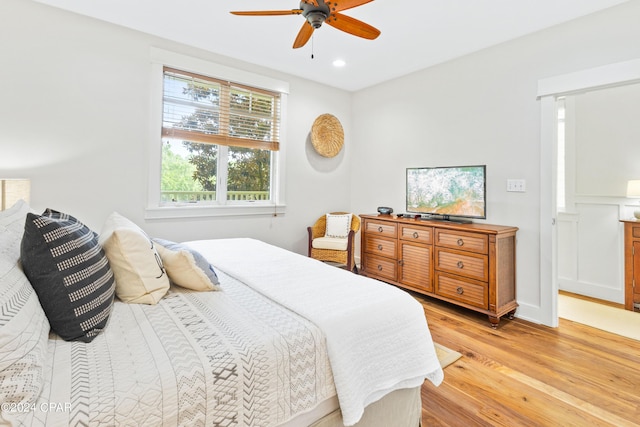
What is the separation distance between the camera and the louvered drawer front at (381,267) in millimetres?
3514

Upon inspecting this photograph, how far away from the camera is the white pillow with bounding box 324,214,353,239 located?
4000mm

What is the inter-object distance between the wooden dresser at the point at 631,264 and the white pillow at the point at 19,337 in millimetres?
4410

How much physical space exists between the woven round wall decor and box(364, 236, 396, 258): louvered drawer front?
1351mm

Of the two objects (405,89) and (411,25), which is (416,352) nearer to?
(411,25)

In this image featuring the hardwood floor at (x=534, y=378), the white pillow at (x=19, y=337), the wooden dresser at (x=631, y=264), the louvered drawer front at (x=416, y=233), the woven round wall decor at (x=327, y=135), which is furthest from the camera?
the woven round wall decor at (x=327, y=135)

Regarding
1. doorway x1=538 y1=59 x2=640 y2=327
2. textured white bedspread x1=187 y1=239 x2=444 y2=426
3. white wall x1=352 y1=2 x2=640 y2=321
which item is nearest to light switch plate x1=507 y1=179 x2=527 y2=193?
white wall x1=352 y1=2 x2=640 y2=321

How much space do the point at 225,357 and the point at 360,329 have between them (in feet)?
1.70

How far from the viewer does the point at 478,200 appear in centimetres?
307

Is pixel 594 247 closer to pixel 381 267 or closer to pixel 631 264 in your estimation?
pixel 631 264

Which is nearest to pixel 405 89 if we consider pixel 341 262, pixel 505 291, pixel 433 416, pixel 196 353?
pixel 341 262

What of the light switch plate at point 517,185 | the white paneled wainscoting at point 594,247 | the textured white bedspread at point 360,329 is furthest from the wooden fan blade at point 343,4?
the white paneled wainscoting at point 594,247

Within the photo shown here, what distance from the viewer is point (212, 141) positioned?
132 inches

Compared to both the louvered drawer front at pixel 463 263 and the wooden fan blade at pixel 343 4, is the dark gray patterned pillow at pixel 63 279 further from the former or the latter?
the louvered drawer front at pixel 463 263

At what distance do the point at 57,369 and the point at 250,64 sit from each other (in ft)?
11.5
